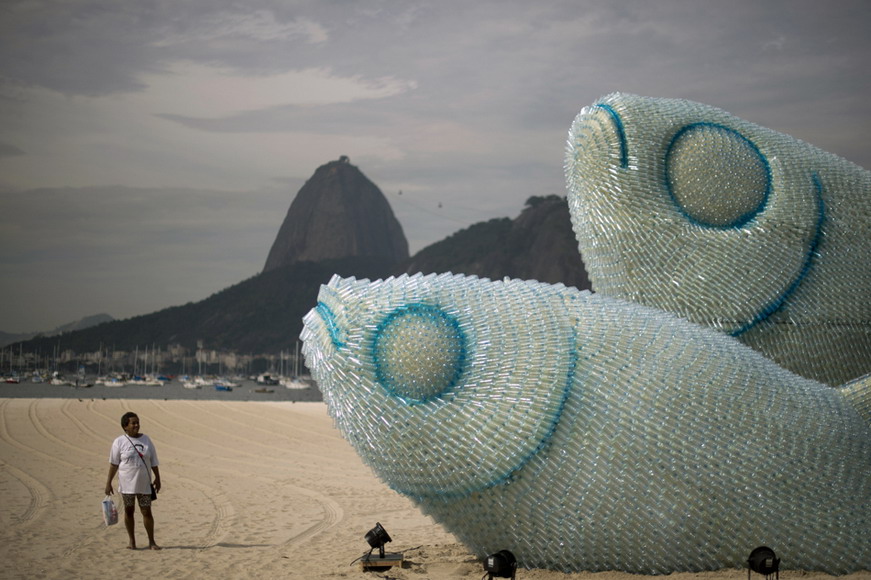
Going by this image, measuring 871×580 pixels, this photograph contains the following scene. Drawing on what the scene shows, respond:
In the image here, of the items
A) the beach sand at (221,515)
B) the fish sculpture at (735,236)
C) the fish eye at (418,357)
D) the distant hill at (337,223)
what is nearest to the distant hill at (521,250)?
the distant hill at (337,223)

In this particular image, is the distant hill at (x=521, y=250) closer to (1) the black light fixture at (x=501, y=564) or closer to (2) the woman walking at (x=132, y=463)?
(2) the woman walking at (x=132, y=463)

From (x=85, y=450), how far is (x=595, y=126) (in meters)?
14.4

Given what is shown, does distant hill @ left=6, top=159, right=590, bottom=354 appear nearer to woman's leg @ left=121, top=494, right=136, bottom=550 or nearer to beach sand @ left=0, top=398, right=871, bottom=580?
beach sand @ left=0, top=398, right=871, bottom=580

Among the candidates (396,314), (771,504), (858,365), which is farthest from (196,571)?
(858,365)

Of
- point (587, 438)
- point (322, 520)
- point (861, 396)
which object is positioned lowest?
point (322, 520)

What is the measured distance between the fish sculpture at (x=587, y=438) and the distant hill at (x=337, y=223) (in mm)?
161348

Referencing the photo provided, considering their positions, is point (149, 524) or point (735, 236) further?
point (735, 236)

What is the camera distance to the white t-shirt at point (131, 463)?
9008 millimetres

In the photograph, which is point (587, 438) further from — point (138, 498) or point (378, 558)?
point (138, 498)

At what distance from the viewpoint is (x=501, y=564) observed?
675 cm

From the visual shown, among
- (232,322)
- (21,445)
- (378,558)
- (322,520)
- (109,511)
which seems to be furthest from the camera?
(232,322)

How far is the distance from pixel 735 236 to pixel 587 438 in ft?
11.6

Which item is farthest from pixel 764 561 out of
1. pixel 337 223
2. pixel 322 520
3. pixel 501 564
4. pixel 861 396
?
pixel 337 223

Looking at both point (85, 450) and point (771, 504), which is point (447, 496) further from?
point (85, 450)
